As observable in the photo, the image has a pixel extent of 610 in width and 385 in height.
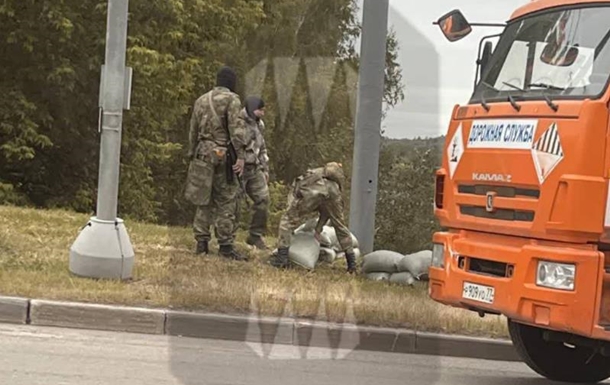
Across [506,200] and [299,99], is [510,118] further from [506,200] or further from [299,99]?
[299,99]

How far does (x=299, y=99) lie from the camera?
3275 cm

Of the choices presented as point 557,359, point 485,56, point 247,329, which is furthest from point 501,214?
point 247,329

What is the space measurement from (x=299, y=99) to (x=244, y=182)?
22.3m

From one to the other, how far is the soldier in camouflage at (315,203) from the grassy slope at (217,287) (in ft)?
1.18

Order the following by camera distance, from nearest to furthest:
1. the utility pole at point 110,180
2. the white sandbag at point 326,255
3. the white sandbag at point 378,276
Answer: the utility pole at point 110,180
the white sandbag at point 378,276
the white sandbag at point 326,255

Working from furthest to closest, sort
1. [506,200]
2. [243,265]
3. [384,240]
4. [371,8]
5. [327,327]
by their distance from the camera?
[384,240] → [371,8] → [243,265] → [327,327] → [506,200]

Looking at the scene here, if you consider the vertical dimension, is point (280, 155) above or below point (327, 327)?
above

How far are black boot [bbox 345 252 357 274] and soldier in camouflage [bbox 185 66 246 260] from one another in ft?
4.08

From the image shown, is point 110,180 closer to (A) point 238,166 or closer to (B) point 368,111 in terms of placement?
(A) point 238,166

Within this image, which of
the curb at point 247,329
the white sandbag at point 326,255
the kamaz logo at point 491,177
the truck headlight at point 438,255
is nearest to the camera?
the kamaz logo at point 491,177

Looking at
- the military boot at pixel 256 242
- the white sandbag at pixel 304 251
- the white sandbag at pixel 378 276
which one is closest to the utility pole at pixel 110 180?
the white sandbag at pixel 304 251

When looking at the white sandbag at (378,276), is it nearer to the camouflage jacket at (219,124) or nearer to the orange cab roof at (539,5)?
the camouflage jacket at (219,124)

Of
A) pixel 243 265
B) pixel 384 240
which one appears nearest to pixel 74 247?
pixel 243 265

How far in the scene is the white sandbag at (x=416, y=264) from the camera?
10172 mm
